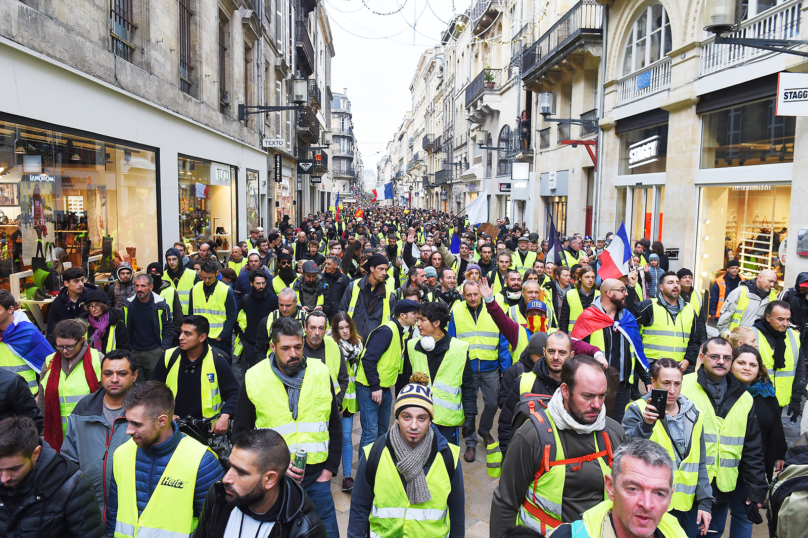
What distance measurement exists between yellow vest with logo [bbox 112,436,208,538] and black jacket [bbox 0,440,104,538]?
194 millimetres

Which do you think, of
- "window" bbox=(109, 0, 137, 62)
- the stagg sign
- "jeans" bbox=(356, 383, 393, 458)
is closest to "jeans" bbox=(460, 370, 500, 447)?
"jeans" bbox=(356, 383, 393, 458)

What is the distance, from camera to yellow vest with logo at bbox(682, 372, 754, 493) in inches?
146

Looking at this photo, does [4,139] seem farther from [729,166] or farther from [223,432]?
[729,166]

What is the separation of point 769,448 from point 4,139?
7714 mm

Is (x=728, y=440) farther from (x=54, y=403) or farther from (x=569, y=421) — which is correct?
(x=54, y=403)

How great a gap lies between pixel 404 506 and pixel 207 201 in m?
13.3

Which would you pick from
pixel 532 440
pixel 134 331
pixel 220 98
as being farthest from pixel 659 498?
pixel 220 98

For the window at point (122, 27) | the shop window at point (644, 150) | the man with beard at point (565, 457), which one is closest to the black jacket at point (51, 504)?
the man with beard at point (565, 457)

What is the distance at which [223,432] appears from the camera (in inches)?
158

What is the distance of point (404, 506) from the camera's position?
2877mm

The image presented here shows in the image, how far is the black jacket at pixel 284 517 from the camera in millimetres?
2438

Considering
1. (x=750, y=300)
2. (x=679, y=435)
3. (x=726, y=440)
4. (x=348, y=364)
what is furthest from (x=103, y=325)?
(x=750, y=300)

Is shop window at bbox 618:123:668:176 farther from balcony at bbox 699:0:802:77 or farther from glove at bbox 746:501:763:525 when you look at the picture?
glove at bbox 746:501:763:525

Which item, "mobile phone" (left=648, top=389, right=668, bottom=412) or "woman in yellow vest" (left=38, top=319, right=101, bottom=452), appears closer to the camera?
"mobile phone" (left=648, top=389, right=668, bottom=412)
